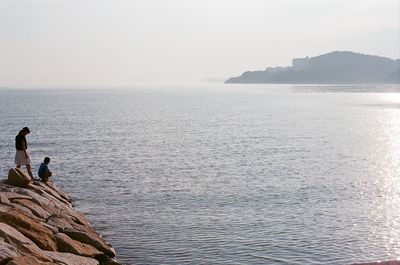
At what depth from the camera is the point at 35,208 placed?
72.9 feet

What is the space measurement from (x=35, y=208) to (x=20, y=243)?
6.83m

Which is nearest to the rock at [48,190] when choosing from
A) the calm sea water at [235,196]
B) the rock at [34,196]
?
the calm sea water at [235,196]

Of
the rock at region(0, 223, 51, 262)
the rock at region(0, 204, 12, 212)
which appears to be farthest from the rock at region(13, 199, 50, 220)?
the rock at region(0, 223, 51, 262)

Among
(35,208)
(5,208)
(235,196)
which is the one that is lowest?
(235,196)

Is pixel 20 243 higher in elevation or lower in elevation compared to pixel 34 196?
higher

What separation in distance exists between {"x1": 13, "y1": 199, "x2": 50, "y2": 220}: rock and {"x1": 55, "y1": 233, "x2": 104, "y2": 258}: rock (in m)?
2.77

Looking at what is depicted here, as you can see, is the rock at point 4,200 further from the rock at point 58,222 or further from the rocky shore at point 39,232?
the rock at point 58,222

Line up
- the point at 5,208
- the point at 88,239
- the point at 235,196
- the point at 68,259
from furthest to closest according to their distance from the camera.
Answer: the point at 235,196, the point at 88,239, the point at 5,208, the point at 68,259

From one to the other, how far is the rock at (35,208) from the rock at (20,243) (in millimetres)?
5612

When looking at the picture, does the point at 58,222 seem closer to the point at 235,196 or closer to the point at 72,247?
the point at 72,247

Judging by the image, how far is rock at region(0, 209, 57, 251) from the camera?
57.8 feet

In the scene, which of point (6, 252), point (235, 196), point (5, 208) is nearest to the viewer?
point (6, 252)

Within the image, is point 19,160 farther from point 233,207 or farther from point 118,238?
point 233,207

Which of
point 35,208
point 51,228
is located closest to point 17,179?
point 35,208
